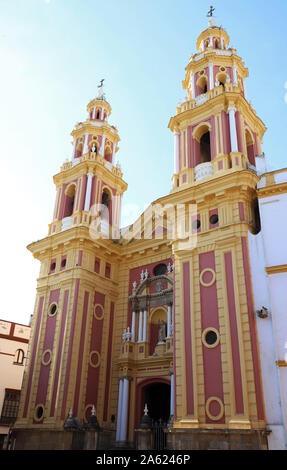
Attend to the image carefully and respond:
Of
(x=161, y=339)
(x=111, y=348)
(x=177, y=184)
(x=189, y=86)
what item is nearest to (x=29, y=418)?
(x=111, y=348)

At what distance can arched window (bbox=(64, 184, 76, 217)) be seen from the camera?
88.8 feet

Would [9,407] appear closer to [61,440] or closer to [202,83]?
[61,440]

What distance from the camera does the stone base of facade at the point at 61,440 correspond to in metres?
18.0

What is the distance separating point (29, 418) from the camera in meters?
20.7

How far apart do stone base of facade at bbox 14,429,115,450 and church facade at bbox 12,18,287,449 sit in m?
0.08

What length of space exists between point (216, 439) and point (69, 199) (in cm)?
1750

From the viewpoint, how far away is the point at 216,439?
1480cm

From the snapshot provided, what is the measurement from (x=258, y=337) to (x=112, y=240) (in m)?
11.7

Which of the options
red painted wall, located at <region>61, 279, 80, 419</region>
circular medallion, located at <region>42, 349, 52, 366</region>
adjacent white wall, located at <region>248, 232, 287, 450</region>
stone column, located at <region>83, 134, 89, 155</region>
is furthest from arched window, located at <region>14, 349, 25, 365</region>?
adjacent white wall, located at <region>248, 232, 287, 450</region>

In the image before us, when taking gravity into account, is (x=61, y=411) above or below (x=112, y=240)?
below

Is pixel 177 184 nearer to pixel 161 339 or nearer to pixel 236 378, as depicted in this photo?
pixel 161 339

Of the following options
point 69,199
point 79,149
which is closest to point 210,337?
point 69,199

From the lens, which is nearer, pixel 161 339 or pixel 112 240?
pixel 161 339

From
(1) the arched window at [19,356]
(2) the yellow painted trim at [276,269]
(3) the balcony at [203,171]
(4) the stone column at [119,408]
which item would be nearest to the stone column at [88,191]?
(3) the balcony at [203,171]
